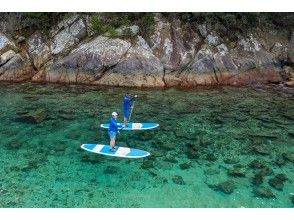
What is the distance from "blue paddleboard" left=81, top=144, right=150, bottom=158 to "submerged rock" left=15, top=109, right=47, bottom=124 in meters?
6.06

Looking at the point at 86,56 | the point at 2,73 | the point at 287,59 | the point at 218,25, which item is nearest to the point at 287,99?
the point at 287,59

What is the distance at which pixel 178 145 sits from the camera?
1955cm

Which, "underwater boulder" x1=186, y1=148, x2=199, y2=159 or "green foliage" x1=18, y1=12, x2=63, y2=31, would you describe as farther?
"green foliage" x1=18, y1=12, x2=63, y2=31

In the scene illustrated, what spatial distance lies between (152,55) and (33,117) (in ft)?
47.3

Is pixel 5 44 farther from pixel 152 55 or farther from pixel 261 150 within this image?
pixel 261 150

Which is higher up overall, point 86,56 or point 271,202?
point 86,56

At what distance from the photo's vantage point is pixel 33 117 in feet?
75.7

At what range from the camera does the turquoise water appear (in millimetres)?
14445

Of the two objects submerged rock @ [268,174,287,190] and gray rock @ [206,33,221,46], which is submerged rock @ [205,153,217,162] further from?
gray rock @ [206,33,221,46]

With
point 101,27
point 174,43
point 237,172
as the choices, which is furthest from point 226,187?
point 101,27

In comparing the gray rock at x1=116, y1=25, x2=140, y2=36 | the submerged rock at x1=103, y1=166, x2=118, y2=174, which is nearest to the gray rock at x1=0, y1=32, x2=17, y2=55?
the gray rock at x1=116, y1=25, x2=140, y2=36

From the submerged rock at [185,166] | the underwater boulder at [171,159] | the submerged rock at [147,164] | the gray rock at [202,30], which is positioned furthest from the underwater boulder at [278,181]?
the gray rock at [202,30]

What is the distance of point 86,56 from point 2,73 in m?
8.83

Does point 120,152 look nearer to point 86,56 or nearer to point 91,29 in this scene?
point 86,56
